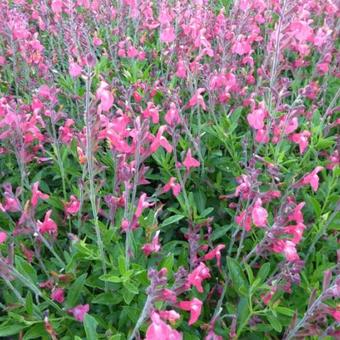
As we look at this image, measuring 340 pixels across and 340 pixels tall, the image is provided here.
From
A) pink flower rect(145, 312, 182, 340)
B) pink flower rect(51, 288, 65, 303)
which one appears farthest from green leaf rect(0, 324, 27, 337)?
pink flower rect(145, 312, 182, 340)

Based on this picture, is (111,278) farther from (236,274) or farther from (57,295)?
(236,274)

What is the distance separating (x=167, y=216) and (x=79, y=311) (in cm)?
92

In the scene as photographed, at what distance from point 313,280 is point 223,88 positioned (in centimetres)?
136

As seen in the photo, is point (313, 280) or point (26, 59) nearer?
point (313, 280)

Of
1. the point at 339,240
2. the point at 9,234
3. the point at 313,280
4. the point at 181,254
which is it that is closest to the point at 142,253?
the point at 181,254

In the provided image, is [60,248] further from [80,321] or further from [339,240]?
[339,240]

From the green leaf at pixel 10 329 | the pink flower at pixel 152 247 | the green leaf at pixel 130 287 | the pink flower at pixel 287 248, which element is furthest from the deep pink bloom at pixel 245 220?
the green leaf at pixel 10 329

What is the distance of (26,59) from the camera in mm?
3250

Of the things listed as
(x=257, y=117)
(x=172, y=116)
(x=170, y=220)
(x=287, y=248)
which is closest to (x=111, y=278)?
(x=170, y=220)

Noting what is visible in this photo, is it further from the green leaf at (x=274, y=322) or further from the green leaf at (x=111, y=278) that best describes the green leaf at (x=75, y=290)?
the green leaf at (x=274, y=322)

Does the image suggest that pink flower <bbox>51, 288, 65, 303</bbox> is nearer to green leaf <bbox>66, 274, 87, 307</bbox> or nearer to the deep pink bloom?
green leaf <bbox>66, 274, 87, 307</bbox>

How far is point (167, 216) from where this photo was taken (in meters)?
2.86

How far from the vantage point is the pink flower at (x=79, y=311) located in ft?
6.93

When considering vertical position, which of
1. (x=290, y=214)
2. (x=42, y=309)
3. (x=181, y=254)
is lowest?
(x=42, y=309)
